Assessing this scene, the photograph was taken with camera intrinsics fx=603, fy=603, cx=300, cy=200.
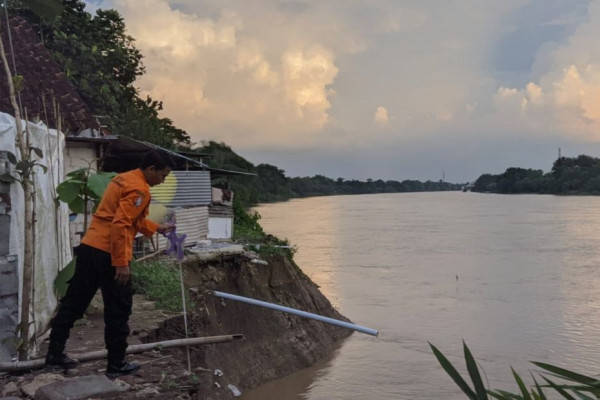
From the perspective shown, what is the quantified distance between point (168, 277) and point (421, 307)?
1067 cm

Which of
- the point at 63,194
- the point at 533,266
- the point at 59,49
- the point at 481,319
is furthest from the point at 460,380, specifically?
the point at 533,266

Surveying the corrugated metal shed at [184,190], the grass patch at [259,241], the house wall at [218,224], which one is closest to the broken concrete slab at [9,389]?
the grass patch at [259,241]

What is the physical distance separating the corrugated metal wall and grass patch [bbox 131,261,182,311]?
12.5 ft

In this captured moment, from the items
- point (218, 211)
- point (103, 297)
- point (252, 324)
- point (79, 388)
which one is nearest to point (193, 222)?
point (218, 211)

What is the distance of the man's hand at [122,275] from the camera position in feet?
12.6

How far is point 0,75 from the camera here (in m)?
8.41

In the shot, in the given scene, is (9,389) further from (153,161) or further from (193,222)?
(193,222)

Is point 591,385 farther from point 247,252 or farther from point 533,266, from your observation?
point 533,266

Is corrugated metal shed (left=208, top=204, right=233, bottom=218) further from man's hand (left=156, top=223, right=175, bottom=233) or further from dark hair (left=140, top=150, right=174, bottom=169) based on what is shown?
dark hair (left=140, top=150, right=174, bottom=169)

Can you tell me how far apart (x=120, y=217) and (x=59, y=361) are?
4.01 feet

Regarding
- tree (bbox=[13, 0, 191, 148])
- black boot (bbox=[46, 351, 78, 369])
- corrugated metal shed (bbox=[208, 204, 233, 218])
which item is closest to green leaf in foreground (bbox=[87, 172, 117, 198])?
black boot (bbox=[46, 351, 78, 369])

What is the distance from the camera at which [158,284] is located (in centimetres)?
796

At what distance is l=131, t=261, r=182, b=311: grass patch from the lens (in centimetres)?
725

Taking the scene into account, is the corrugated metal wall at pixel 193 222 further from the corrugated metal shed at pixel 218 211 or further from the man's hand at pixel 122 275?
the man's hand at pixel 122 275
